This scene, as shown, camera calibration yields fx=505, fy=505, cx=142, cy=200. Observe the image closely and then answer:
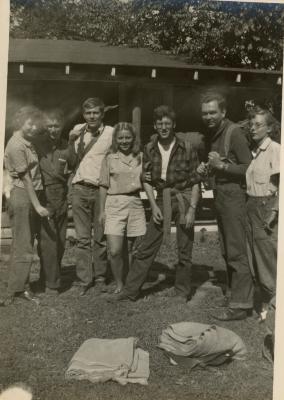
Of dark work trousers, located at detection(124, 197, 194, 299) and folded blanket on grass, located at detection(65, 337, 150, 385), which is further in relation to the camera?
dark work trousers, located at detection(124, 197, 194, 299)

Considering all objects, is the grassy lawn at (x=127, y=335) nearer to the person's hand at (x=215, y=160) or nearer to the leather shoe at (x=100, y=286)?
the leather shoe at (x=100, y=286)

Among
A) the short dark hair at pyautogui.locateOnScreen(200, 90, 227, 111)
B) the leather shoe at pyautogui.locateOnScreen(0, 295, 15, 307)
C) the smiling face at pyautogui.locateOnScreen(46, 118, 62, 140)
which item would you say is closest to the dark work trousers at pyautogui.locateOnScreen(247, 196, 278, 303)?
the short dark hair at pyautogui.locateOnScreen(200, 90, 227, 111)

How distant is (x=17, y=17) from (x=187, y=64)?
82 centimetres

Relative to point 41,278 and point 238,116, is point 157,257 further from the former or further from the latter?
point 238,116

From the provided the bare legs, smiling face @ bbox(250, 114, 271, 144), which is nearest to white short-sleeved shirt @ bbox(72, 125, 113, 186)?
the bare legs

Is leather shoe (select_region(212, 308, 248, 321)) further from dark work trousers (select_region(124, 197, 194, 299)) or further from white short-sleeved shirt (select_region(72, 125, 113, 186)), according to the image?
white short-sleeved shirt (select_region(72, 125, 113, 186))

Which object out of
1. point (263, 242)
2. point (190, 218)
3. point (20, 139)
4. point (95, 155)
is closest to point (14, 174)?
point (20, 139)

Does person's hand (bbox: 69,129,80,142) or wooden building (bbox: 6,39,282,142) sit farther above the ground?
wooden building (bbox: 6,39,282,142)

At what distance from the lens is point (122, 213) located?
2385 mm

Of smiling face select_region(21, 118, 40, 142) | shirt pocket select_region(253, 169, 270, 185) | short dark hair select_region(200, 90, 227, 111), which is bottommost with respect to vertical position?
shirt pocket select_region(253, 169, 270, 185)

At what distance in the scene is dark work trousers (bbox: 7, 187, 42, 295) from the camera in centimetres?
236

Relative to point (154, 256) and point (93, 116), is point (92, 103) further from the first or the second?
point (154, 256)

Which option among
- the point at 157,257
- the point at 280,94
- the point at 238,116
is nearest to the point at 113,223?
the point at 157,257

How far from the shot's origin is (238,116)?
236 centimetres
